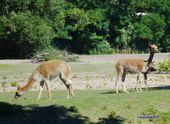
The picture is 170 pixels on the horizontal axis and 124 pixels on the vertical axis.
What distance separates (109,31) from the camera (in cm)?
6450

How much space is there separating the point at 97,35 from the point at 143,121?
166 ft

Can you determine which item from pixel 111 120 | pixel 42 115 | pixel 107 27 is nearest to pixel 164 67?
pixel 111 120

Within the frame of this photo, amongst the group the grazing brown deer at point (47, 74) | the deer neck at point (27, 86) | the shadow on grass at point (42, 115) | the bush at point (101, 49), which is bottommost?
the shadow on grass at point (42, 115)

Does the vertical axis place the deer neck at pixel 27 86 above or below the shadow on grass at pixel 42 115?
above

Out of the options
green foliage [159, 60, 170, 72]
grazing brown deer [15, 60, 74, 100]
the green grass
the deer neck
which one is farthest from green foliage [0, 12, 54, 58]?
the green grass

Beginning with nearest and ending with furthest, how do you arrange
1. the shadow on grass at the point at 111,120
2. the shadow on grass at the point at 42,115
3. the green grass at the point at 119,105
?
the shadow on grass at the point at 42,115 < the shadow on grass at the point at 111,120 < the green grass at the point at 119,105

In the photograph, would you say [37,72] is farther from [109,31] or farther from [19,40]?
[109,31]

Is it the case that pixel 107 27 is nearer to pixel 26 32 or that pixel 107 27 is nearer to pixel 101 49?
pixel 101 49

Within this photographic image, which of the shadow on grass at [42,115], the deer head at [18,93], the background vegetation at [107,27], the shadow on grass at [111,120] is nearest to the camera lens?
the shadow on grass at [42,115]

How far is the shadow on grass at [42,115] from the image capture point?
12.9m

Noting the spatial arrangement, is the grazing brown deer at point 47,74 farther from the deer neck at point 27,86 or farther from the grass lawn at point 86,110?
the grass lawn at point 86,110

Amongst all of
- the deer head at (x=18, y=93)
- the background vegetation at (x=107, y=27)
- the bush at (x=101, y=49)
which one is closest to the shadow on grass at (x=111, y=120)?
the deer head at (x=18, y=93)

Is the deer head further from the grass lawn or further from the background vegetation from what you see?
the background vegetation

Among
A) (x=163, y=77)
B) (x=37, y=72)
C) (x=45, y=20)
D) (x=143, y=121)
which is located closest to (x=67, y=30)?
(x=45, y=20)
